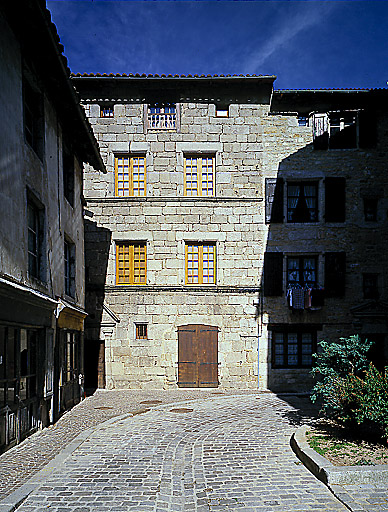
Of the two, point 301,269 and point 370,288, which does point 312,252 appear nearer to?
point 301,269

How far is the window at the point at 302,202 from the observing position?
54.6 feet

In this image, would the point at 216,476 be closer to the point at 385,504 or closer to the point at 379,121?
the point at 385,504

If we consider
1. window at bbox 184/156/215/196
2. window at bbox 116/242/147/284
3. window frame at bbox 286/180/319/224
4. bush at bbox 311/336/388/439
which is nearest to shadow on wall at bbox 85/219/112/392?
window at bbox 116/242/147/284

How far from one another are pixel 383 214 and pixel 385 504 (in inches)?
505

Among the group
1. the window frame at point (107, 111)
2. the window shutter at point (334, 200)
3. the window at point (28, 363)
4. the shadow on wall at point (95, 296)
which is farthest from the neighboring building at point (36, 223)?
the window shutter at point (334, 200)

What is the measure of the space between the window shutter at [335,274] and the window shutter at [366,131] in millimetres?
4088

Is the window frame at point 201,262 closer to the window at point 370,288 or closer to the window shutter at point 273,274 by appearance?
the window shutter at point 273,274

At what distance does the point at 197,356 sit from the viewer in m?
16.2

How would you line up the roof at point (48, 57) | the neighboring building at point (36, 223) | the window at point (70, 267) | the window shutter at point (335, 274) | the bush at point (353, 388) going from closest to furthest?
the bush at point (353, 388) < the neighboring building at point (36, 223) < the roof at point (48, 57) < the window at point (70, 267) < the window shutter at point (335, 274)

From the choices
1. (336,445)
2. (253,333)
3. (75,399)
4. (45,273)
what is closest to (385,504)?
(336,445)

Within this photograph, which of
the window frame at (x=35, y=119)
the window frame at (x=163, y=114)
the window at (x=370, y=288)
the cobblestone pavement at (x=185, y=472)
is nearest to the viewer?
the cobblestone pavement at (x=185, y=472)

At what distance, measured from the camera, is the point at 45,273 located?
1004cm

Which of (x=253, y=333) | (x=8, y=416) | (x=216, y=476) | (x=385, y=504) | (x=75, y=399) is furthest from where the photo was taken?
(x=253, y=333)

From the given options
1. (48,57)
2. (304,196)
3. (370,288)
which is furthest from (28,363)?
(370,288)
